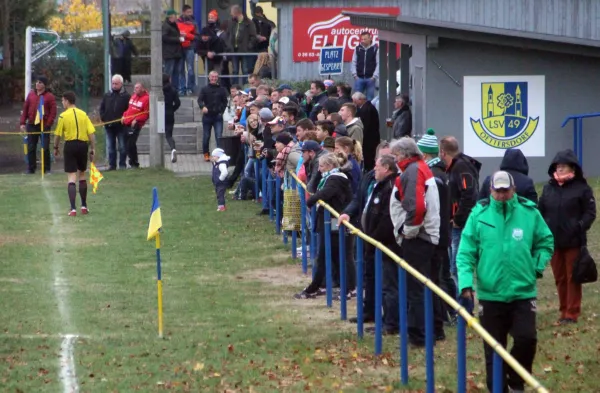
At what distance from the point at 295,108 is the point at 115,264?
182 inches

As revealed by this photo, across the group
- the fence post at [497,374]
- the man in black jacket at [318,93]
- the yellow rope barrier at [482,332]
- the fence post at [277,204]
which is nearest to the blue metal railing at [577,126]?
the man in black jacket at [318,93]

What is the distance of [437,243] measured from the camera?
10.3 metres

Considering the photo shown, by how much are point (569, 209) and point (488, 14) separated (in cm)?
1648

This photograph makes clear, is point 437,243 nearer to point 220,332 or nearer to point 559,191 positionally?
point 559,191

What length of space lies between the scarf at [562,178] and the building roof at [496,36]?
857 centimetres

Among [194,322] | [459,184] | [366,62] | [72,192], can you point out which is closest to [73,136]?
[72,192]

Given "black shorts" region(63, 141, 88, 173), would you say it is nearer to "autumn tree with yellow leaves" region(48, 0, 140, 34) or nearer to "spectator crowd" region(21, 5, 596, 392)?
"spectator crowd" region(21, 5, 596, 392)

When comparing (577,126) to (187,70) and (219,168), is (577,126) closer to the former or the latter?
(219,168)

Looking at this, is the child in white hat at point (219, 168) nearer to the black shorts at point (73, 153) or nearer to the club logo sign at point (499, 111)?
the black shorts at point (73, 153)

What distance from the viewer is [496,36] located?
63.9 feet

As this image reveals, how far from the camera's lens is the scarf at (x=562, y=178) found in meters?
10.8

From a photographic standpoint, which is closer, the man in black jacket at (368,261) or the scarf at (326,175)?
the man in black jacket at (368,261)

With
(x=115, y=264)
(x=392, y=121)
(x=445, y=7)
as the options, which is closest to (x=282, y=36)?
(x=445, y=7)

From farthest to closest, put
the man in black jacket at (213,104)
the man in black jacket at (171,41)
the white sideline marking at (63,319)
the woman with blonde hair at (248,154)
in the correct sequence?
the man in black jacket at (171,41) < the man in black jacket at (213,104) < the woman with blonde hair at (248,154) < the white sideline marking at (63,319)
